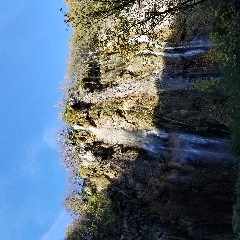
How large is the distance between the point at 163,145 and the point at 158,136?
72 cm

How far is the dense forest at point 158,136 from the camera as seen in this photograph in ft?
101

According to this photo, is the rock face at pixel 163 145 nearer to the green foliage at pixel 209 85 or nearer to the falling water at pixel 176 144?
the falling water at pixel 176 144

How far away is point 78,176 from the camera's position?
1532 inches

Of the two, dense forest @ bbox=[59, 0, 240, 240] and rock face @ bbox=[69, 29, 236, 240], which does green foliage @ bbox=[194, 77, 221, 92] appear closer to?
dense forest @ bbox=[59, 0, 240, 240]

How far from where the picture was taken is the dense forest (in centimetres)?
3084

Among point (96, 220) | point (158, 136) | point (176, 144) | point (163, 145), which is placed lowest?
point (96, 220)

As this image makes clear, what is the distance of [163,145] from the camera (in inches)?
1298

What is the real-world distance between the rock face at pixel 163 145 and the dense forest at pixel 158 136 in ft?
0.23

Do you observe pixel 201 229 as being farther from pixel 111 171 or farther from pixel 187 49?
pixel 187 49

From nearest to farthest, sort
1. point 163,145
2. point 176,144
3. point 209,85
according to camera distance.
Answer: point 209,85
point 176,144
point 163,145

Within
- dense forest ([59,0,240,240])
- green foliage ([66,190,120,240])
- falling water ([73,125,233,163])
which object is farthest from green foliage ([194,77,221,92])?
green foliage ([66,190,120,240])

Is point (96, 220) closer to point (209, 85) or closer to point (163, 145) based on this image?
point (163, 145)

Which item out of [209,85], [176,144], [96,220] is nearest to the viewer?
[209,85]

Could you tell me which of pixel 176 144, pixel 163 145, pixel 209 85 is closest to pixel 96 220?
pixel 163 145
